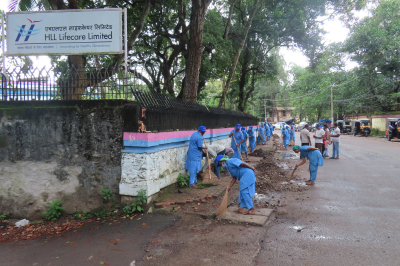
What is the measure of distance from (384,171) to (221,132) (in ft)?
18.4

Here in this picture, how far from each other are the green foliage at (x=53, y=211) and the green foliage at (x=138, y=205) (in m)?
1.36

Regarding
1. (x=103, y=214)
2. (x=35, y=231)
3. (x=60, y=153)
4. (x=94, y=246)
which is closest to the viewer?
(x=94, y=246)

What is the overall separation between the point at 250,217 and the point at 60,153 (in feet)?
12.6

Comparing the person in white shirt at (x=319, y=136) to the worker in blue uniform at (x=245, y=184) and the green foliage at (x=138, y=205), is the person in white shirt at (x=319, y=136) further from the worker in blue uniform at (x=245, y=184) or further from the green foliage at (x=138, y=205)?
the green foliage at (x=138, y=205)

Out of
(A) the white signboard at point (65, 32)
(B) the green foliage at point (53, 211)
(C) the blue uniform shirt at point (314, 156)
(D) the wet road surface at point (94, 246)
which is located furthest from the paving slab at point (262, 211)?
(A) the white signboard at point (65, 32)

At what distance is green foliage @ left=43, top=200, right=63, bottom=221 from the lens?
17.3ft

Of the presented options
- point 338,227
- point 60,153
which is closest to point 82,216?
point 60,153

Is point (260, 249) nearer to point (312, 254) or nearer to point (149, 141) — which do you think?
point (312, 254)

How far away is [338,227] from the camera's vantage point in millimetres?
4336

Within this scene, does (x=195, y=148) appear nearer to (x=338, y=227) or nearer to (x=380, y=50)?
(x=338, y=227)

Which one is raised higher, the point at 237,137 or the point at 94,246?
the point at 237,137

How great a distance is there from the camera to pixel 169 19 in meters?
16.4

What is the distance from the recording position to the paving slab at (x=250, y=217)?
4.54m

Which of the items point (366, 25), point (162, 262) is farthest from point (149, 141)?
point (366, 25)
